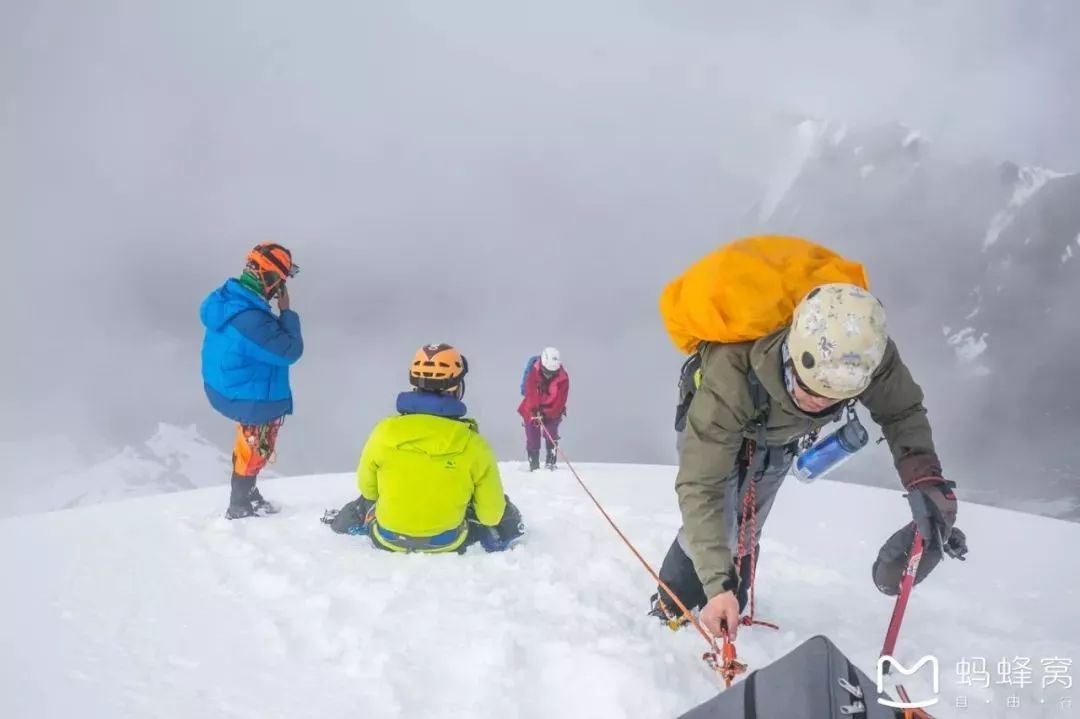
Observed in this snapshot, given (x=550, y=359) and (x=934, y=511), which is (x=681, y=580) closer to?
(x=934, y=511)

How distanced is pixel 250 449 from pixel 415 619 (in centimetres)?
242

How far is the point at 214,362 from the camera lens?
4414mm

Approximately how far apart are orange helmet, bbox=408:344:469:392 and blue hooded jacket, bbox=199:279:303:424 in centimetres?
126

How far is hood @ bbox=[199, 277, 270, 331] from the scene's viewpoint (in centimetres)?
427

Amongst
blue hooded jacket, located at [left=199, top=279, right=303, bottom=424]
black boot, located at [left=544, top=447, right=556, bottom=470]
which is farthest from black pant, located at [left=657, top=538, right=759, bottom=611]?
black boot, located at [left=544, top=447, right=556, bottom=470]

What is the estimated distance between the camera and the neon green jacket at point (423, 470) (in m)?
3.56

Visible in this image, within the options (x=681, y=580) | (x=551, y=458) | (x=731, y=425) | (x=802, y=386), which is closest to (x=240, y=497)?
(x=681, y=580)

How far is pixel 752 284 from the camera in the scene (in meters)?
2.21

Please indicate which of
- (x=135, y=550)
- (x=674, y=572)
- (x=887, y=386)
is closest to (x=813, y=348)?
(x=887, y=386)

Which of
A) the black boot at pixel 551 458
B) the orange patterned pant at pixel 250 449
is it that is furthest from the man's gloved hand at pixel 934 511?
the black boot at pixel 551 458

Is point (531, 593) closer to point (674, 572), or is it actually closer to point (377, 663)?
point (674, 572)

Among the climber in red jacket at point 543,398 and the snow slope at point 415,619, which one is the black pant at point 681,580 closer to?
the snow slope at point 415,619

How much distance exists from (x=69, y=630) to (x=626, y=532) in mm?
3273

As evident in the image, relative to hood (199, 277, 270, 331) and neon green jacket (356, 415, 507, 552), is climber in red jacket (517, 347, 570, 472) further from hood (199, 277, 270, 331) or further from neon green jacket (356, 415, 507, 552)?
neon green jacket (356, 415, 507, 552)
